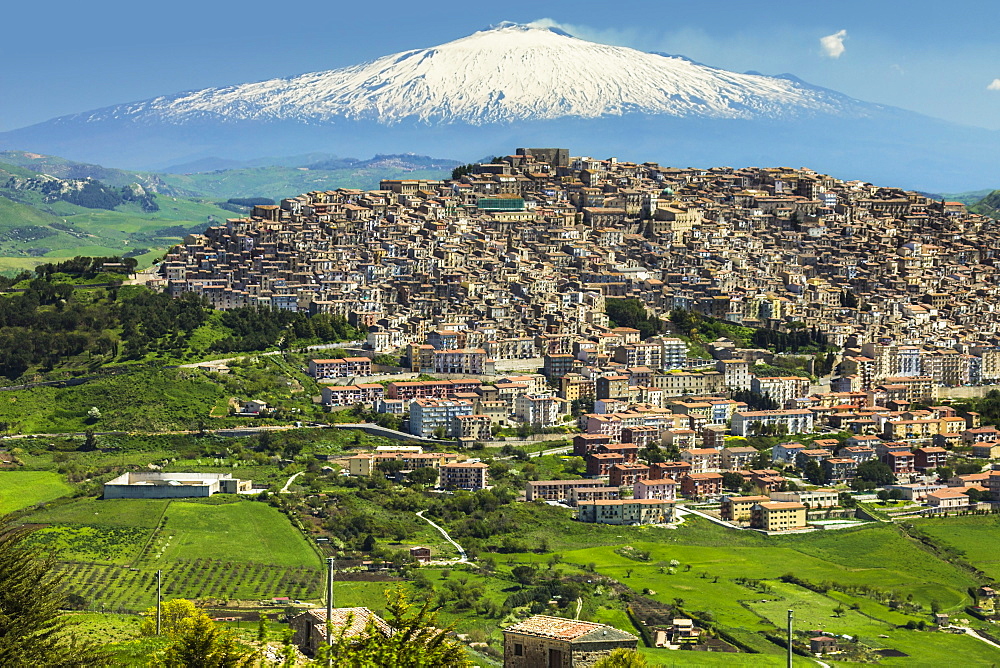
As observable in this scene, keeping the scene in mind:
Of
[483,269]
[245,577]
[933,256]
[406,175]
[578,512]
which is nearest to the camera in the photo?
[245,577]

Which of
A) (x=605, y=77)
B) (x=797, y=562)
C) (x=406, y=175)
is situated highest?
(x=605, y=77)

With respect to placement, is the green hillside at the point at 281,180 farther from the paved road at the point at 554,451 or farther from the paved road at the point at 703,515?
the paved road at the point at 703,515

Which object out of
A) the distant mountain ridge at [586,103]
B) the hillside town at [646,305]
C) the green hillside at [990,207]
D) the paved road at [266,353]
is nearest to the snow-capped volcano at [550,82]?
the distant mountain ridge at [586,103]

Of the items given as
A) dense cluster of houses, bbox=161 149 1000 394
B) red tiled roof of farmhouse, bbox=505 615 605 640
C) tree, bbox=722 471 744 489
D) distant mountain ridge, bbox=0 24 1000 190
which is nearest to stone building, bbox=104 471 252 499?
dense cluster of houses, bbox=161 149 1000 394

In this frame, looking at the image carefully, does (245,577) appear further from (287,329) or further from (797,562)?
(287,329)

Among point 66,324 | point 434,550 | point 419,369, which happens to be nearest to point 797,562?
point 434,550
